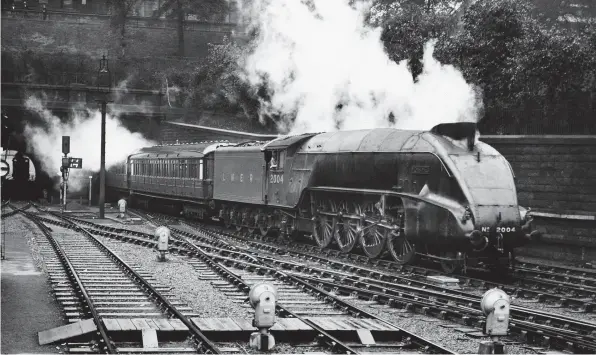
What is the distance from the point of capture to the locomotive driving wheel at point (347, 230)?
17812 millimetres

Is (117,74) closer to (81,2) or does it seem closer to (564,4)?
(81,2)

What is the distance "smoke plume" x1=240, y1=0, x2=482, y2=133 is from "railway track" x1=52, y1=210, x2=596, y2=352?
5976mm

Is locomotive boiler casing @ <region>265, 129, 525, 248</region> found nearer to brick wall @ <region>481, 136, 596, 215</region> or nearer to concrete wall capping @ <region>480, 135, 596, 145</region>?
brick wall @ <region>481, 136, 596, 215</region>

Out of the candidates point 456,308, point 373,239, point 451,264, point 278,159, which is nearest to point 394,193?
point 451,264

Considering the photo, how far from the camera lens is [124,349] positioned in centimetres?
851

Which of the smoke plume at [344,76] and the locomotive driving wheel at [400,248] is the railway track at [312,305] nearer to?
the locomotive driving wheel at [400,248]

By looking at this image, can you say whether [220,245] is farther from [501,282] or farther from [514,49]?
[514,49]

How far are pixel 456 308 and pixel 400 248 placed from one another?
5.98 m

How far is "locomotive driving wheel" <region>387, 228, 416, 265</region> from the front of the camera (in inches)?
630

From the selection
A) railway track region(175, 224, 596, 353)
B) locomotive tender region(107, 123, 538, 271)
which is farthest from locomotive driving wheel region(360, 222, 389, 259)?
railway track region(175, 224, 596, 353)

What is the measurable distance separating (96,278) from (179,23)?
37.3 metres

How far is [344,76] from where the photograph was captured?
2369 centimetres

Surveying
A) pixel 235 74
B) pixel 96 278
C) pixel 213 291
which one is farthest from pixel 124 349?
pixel 235 74

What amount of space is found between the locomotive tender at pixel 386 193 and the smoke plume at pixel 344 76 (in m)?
2.41
